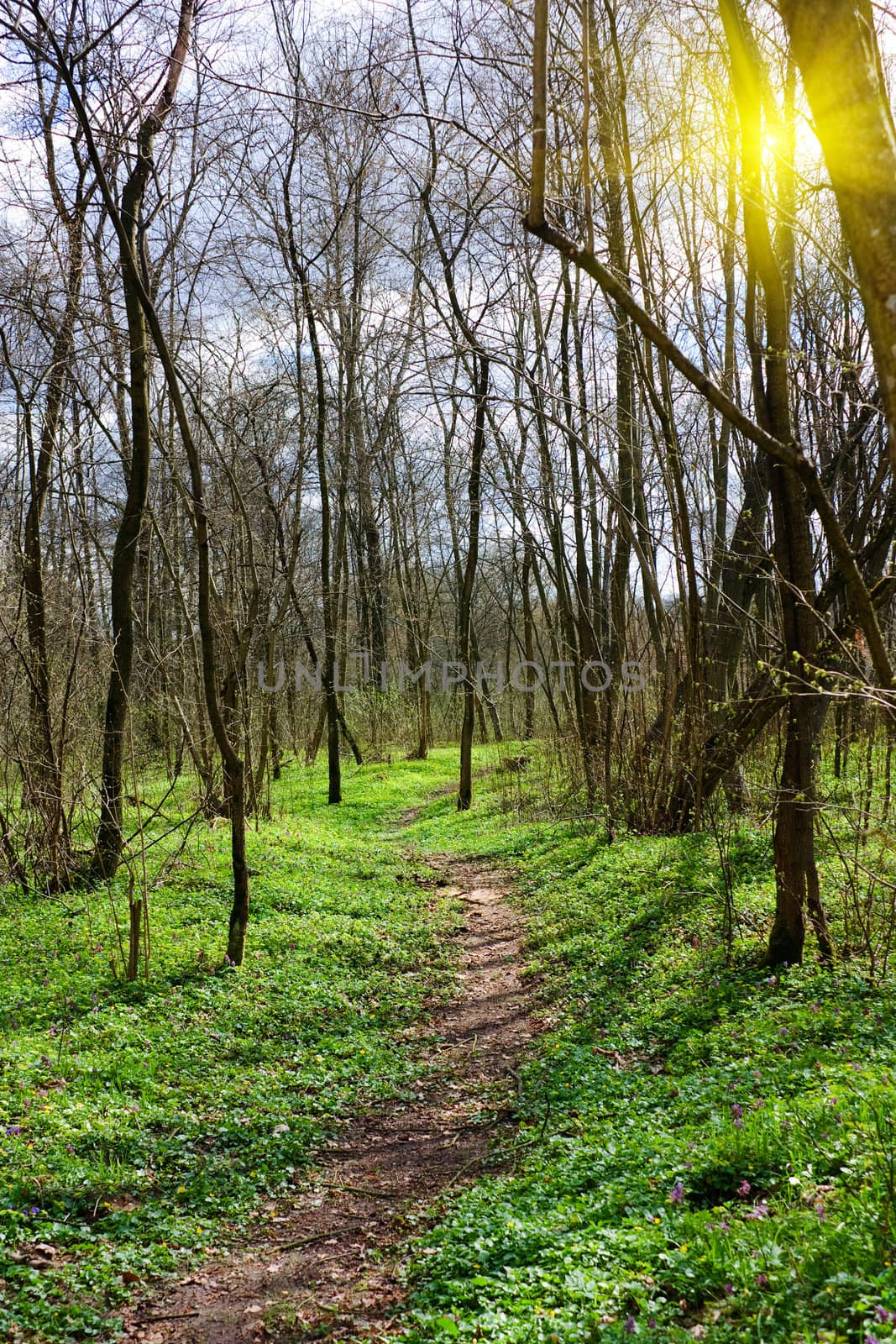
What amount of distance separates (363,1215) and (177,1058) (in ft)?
5.77

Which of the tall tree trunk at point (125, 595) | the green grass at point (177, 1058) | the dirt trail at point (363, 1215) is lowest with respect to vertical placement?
the dirt trail at point (363, 1215)

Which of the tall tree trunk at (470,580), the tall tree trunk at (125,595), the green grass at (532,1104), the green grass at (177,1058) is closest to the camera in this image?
the green grass at (532,1104)

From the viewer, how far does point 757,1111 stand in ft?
11.7

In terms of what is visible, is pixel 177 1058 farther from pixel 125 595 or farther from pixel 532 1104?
pixel 125 595

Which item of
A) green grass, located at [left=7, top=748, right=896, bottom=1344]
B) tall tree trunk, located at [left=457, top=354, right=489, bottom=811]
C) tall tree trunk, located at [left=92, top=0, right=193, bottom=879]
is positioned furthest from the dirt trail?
tall tree trunk, located at [left=457, top=354, right=489, bottom=811]

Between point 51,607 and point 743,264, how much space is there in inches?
322

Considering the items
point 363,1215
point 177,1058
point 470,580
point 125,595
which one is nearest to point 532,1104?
point 363,1215

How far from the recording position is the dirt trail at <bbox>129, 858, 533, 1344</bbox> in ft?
10.5

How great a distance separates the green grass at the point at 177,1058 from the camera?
3.60 meters

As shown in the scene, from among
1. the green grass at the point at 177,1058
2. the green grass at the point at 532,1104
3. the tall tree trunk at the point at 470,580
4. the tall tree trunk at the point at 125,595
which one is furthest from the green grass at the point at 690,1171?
the tall tree trunk at the point at 470,580

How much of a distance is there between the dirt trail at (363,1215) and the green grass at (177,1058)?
0.19m

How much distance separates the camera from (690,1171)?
130 inches

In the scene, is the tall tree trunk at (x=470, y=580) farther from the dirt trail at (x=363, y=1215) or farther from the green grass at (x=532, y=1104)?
the dirt trail at (x=363, y=1215)

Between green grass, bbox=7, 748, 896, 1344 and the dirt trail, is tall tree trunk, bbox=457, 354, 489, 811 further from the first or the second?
the dirt trail
